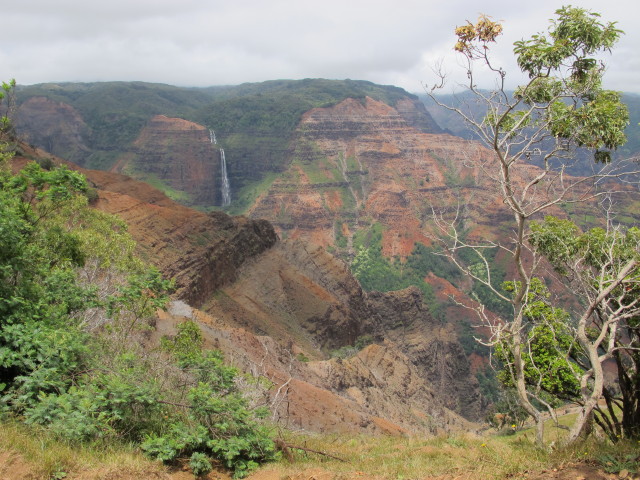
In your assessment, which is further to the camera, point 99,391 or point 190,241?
point 190,241

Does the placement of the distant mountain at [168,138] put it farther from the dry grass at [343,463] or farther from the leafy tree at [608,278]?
the dry grass at [343,463]

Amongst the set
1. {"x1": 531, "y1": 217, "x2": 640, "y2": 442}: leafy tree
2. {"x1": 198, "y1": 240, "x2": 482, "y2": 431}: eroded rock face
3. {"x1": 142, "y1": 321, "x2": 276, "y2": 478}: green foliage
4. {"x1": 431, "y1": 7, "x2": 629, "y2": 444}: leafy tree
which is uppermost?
{"x1": 431, "y1": 7, "x2": 629, "y2": 444}: leafy tree

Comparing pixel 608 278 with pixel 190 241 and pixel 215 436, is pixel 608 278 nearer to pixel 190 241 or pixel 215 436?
pixel 215 436

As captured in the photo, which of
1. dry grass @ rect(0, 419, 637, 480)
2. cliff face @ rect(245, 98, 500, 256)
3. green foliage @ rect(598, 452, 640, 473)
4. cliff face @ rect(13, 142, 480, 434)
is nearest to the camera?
dry grass @ rect(0, 419, 637, 480)

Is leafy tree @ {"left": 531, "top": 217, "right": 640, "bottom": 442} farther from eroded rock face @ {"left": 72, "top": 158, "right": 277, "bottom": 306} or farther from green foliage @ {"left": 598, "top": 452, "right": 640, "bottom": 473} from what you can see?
eroded rock face @ {"left": 72, "top": 158, "right": 277, "bottom": 306}

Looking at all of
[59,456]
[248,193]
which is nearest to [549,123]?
[59,456]

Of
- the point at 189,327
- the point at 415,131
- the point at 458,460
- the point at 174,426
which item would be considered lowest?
the point at 189,327

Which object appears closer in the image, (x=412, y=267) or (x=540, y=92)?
(x=540, y=92)

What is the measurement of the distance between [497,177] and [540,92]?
2236mm

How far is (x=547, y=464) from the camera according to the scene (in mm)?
7473

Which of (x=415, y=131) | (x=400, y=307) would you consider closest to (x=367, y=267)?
(x=400, y=307)

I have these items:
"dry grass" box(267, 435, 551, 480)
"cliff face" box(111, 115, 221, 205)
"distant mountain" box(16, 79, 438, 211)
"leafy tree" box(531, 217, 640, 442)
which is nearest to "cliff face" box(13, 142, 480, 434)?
"dry grass" box(267, 435, 551, 480)

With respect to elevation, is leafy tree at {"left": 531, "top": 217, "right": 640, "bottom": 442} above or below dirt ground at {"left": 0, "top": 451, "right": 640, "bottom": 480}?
above

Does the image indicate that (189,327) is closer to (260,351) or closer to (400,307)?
(260,351)
